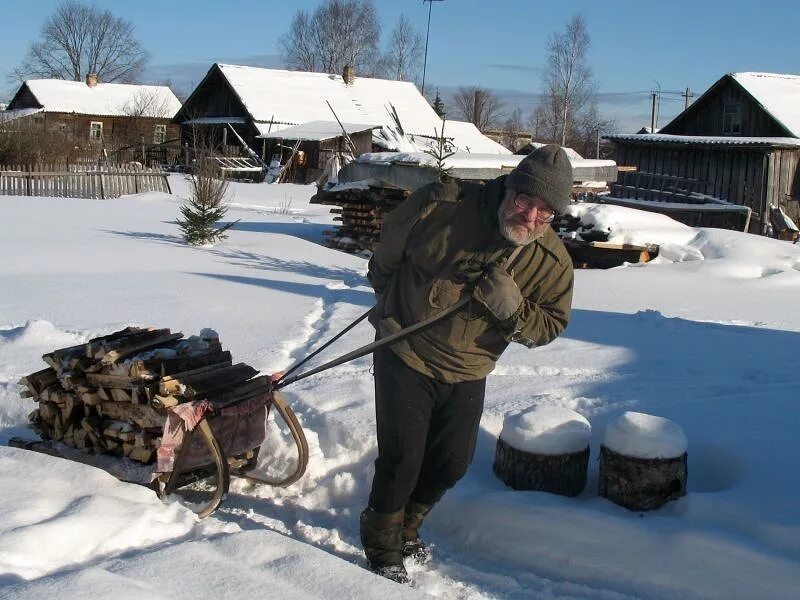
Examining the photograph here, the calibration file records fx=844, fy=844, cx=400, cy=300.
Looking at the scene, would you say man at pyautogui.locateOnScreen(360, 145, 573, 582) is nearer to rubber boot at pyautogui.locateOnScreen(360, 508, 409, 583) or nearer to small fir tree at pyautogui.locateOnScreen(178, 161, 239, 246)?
rubber boot at pyautogui.locateOnScreen(360, 508, 409, 583)

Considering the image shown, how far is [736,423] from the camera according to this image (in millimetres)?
4824

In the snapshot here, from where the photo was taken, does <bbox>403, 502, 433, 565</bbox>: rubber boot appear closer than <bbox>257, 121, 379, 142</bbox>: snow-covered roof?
Yes

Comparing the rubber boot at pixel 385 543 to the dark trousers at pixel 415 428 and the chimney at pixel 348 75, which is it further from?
the chimney at pixel 348 75

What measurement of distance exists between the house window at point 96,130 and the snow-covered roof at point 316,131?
18.4m

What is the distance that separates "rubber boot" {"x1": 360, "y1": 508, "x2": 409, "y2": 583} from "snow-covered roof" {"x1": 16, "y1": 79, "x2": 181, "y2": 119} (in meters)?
52.8

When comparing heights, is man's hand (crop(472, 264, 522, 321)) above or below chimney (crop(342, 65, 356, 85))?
below

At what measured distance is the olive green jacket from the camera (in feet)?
10.3

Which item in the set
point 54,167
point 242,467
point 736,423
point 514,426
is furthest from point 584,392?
point 54,167

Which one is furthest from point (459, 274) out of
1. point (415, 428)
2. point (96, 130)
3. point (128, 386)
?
point (96, 130)

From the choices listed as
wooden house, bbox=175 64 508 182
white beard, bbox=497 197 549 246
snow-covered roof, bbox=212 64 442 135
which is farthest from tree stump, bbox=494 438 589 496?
snow-covered roof, bbox=212 64 442 135

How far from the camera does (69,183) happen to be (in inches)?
995

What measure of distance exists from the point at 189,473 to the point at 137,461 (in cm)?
26

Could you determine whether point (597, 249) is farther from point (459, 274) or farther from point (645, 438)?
point (459, 274)

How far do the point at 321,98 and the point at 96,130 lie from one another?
17.8 m
